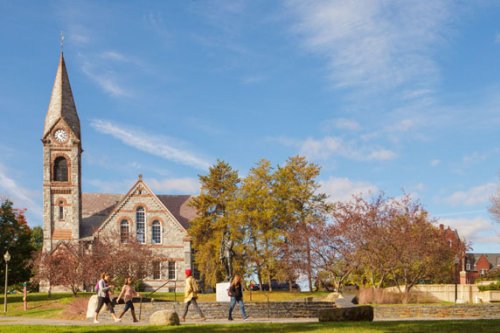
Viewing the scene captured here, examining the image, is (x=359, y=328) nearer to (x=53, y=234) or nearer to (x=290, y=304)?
(x=290, y=304)

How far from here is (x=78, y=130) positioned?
71000 mm

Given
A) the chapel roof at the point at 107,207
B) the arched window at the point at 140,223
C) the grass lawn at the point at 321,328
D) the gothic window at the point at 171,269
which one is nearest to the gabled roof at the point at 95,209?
the chapel roof at the point at 107,207

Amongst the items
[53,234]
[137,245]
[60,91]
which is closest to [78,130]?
[60,91]

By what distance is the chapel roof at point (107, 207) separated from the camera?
7056cm

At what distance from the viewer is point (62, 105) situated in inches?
2753

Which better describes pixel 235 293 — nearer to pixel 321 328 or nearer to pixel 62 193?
pixel 321 328

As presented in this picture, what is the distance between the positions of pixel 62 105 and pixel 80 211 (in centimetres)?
1090

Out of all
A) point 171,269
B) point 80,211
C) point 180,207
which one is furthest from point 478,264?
point 80,211

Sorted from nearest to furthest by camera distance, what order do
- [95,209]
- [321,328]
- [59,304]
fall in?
[321,328], [59,304], [95,209]

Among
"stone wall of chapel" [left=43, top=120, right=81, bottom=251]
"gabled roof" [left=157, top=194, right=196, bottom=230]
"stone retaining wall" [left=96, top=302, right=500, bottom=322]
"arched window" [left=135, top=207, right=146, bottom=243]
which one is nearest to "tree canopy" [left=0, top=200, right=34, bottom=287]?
"stone wall of chapel" [left=43, top=120, right=81, bottom=251]

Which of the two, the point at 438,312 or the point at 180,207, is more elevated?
the point at 180,207

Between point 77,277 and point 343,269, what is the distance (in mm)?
17753

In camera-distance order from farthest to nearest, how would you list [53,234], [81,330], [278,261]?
[53,234], [278,261], [81,330]

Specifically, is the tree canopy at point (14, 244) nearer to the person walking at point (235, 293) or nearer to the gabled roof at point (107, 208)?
the gabled roof at point (107, 208)
